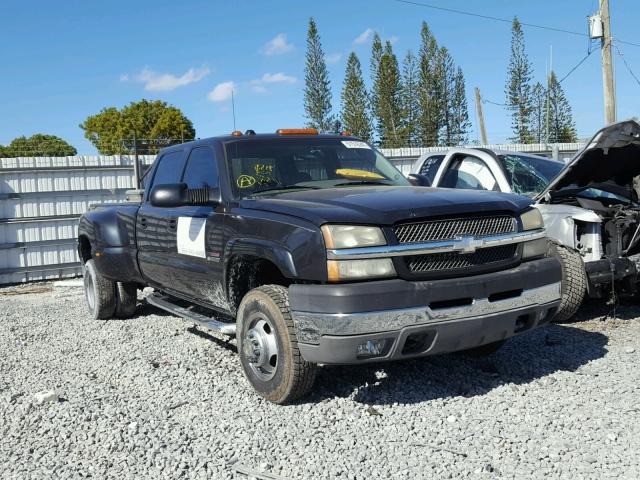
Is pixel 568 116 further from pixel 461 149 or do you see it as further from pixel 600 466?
pixel 600 466

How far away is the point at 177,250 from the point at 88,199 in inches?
312

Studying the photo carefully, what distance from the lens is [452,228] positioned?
13.0ft

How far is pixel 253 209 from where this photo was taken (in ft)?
14.6

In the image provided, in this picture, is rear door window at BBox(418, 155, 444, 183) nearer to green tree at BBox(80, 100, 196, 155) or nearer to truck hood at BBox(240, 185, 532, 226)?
truck hood at BBox(240, 185, 532, 226)

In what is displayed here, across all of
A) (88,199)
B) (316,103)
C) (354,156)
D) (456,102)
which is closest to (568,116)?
(456,102)

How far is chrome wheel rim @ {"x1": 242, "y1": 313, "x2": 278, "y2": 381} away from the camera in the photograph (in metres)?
4.20

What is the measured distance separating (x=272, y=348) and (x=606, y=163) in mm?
4144

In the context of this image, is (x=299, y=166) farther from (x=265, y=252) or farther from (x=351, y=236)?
(x=351, y=236)

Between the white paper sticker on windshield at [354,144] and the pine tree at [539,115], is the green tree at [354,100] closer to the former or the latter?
the pine tree at [539,115]

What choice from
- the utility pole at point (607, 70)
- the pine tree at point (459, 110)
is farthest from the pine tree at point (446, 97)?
the utility pole at point (607, 70)

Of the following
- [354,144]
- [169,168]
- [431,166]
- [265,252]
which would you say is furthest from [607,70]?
[265,252]

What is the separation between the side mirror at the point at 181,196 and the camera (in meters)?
4.77

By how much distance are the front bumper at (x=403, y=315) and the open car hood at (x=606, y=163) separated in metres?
2.56

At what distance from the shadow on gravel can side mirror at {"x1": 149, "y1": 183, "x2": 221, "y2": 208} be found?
1551 mm
